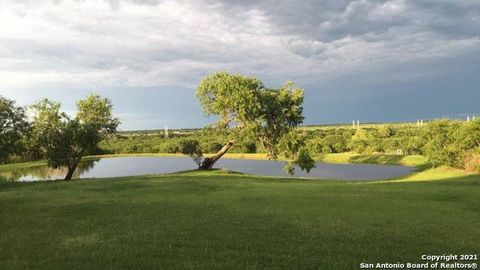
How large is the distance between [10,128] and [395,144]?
365 ft

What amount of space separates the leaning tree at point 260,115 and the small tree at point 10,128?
2315cm

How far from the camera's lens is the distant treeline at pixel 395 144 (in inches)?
2955

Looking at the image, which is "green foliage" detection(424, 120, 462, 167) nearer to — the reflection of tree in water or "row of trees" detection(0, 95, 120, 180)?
"row of trees" detection(0, 95, 120, 180)

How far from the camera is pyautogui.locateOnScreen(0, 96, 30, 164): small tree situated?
52775 millimetres

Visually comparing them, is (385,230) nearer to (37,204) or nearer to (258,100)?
(37,204)

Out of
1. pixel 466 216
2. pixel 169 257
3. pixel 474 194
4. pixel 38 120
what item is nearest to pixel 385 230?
pixel 466 216

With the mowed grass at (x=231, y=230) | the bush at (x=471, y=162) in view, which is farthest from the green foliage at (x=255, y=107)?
the mowed grass at (x=231, y=230)

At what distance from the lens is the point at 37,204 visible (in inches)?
1059

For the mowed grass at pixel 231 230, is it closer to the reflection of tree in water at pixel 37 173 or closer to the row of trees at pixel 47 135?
the row of trees at pixel 47 135

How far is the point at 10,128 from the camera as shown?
53969 millimetres

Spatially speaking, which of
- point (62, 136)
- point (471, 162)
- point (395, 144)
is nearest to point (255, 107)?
point (62, 136)

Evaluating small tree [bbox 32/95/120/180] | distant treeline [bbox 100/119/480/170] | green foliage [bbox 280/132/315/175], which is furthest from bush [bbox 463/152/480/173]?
small tree [bbox 32/95/120/180]

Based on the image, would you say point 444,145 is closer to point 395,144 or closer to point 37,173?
point 395,144

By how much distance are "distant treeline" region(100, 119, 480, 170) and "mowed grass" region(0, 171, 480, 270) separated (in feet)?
136
